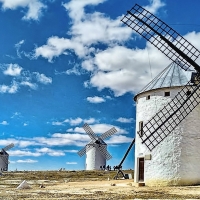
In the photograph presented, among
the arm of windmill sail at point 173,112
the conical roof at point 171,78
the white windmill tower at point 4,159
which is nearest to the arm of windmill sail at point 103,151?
the white windmill tower at point 4,159

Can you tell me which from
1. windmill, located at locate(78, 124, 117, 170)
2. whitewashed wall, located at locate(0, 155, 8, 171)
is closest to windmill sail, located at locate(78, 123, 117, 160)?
windmill, located at locate(78, 124, 117, 170)

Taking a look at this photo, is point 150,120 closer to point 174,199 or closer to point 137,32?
point 137,32

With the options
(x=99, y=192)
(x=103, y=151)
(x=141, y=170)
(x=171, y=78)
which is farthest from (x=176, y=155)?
(x=103, y=151)

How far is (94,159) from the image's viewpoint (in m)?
69.9

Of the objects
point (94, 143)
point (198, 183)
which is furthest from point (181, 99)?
point (94, 143)

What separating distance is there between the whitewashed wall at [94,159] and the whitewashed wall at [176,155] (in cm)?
4256

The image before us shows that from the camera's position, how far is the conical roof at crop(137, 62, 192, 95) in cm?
2761

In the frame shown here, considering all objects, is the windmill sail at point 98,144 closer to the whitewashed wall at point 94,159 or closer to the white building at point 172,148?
the whitewashed wall at point 94,159

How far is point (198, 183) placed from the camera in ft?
87.4

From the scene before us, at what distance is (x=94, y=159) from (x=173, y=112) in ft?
147

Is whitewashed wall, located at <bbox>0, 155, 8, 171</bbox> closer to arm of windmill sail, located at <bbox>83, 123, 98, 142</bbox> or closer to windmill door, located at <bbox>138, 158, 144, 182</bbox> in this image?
arm of windmill sail, located at <bbox>83, 123, 98, 142</bbox>

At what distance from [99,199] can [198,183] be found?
12.3 m

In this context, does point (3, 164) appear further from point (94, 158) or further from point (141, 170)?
point (141, 170)

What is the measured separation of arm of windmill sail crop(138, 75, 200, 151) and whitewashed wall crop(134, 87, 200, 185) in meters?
0.32
